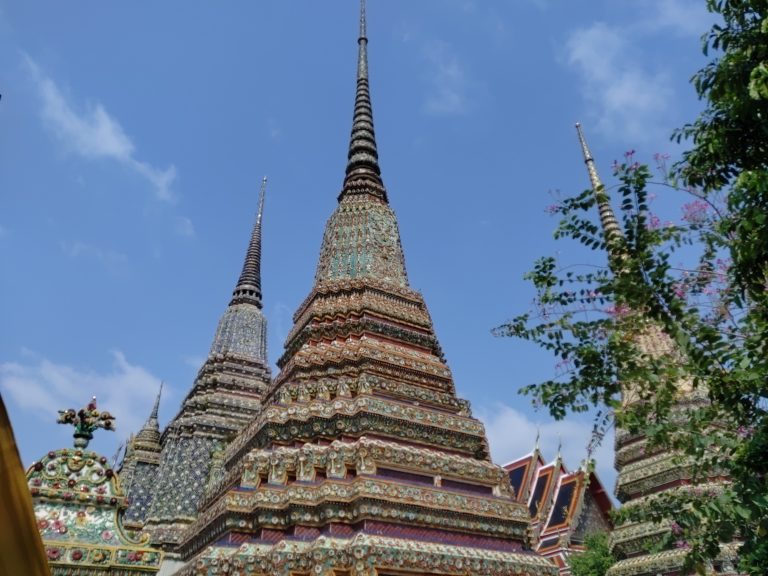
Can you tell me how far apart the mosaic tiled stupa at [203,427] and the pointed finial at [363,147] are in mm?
6787

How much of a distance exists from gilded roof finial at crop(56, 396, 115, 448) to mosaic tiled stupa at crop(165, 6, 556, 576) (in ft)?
8.82

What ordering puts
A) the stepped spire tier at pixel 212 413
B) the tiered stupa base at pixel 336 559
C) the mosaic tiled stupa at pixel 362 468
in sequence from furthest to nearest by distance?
1. the stepped spire tier at pixel 212 413
2. the mosaic tiled stupa at pixel 362 468
3. the tiered stupa base at pixel 336 559

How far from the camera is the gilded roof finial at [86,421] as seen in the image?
Answer: 6.79 metres

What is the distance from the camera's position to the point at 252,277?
979 inches

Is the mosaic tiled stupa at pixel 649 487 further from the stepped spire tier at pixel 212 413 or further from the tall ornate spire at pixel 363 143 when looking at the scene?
the stepped spire tier at pixel 212 413

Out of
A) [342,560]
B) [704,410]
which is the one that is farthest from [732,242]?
[342,560]

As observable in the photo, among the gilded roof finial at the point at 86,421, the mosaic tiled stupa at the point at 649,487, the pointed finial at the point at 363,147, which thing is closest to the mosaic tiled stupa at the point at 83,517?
the gilded roof finial at the point at 86,421

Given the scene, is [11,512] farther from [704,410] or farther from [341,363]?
[341,363]

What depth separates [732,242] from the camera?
5246 millimetres

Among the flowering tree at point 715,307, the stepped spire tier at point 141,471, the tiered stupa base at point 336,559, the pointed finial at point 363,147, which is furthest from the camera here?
the stepped spire tier at point 141,471

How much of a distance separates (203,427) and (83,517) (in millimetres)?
12825

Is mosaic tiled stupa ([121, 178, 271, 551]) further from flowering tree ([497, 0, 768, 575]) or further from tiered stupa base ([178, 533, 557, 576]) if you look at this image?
flowering tree ([497, 0, 768, 575])

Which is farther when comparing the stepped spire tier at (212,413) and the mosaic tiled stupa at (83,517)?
the stepped spire tier at (212,413)

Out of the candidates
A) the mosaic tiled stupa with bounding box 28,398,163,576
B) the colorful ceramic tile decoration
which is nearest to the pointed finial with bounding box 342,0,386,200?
the colorful ceramic tile decoration
